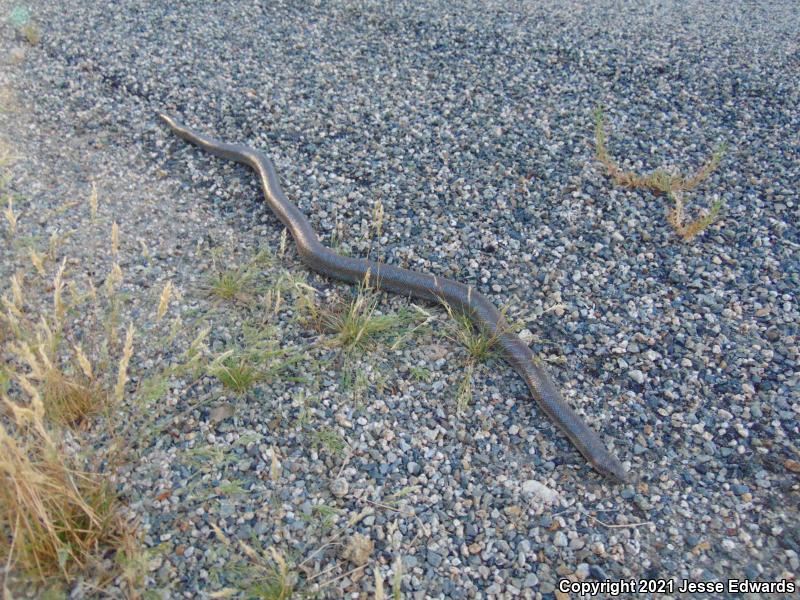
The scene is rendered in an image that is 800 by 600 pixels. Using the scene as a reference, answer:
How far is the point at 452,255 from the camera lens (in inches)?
196

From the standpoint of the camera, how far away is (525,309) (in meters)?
4.65

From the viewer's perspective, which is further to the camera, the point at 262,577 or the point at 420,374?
the point at 420,374

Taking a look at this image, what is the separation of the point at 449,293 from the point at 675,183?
2.35 meters

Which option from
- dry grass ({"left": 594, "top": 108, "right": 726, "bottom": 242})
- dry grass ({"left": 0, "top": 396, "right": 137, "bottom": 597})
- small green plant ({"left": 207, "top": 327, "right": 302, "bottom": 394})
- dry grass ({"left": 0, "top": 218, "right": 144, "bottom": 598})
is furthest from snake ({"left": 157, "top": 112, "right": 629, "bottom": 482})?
dry grass ({"left": 0, "top": 396, "right": 137, "bottom": 597})

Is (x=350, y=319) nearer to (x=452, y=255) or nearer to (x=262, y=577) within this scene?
(x=452, y=255)

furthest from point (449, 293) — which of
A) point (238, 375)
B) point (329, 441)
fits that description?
point (238, 375)

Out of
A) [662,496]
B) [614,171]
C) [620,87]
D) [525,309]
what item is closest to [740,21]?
[620,87]

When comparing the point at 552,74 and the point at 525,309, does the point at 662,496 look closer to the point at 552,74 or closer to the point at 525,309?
the point at 525,309

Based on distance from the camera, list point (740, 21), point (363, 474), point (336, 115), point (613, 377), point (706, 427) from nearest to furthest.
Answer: point (363, 474) < point (706, 427) < point (613, 377) < point (336, 115) < point (740, 21)

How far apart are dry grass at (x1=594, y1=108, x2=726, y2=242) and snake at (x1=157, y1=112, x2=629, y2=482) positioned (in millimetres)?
1787

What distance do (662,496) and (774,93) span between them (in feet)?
16.0

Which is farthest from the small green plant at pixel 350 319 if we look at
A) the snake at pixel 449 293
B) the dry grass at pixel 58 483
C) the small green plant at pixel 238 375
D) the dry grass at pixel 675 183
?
the dry grass at pixel 675 183

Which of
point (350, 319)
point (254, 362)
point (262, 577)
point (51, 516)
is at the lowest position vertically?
point (262, 577)

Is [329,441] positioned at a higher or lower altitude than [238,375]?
lower
